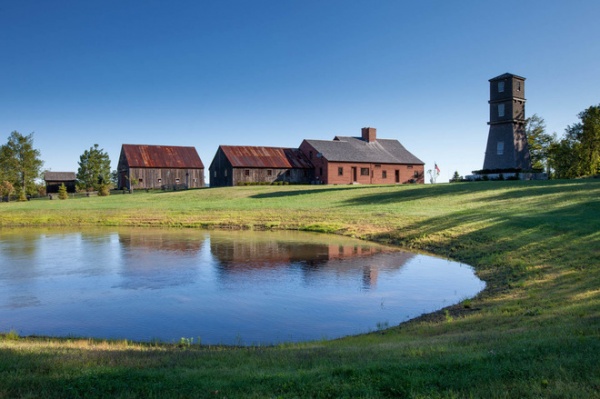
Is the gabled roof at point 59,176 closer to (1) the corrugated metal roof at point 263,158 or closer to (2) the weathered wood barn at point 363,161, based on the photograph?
(1) the corrugated metal roof at point 263,158

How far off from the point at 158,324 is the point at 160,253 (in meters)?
11.1

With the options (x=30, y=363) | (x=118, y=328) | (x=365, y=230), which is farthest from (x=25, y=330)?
(x=365, y=230)

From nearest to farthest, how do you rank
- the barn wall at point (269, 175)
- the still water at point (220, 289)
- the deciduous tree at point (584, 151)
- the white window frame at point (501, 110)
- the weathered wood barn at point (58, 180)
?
1. the still water at point (220, 289)
2. the white window frame at point (501, 110)
3. the deciduous tree at point (584, 151)
4. the barn wall at point (269, 175)
5. the weathered wood barn at point (58, 180)

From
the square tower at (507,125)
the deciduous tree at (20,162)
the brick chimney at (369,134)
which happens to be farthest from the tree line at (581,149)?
the deciduous tree at (20,162)

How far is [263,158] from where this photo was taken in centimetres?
6794

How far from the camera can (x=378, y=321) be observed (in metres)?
11.3

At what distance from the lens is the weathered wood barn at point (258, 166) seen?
65.7 metres

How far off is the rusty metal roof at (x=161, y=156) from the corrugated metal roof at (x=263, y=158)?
25.6 ft

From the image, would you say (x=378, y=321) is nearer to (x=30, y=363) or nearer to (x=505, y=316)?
(x=505, y=316)

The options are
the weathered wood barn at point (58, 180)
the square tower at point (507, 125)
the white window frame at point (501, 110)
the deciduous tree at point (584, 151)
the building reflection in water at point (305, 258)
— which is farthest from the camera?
the weathered wood barn at point (58, 180)

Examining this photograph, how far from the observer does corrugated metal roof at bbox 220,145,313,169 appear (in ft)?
217

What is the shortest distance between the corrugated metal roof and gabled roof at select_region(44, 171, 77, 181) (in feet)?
130

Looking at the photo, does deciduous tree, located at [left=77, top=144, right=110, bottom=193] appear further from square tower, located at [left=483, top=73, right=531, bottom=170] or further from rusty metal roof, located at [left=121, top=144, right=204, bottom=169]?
square tower, located at [left=483, top=73, right=531, bottom=170]

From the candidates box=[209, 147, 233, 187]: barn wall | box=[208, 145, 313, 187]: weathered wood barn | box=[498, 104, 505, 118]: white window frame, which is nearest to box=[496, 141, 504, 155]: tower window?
box=[498, 104, 505, 118]: white window frame
